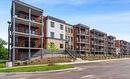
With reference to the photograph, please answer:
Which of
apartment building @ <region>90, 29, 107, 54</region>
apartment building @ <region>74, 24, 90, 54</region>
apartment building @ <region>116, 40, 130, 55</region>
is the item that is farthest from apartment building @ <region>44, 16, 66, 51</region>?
apartment building @ <region>116, 40, 130, 55</region>

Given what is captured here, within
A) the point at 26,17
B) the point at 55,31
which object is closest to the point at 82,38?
the point at 55,31

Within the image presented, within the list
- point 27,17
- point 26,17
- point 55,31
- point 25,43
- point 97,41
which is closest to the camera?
point 27,17

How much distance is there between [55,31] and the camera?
62625 mm

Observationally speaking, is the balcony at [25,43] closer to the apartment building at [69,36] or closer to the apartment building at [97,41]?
the apartment building at [69,36]

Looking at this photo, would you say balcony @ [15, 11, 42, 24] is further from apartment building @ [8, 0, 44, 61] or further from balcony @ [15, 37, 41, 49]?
balcony @ [15, 37, 41, 49]

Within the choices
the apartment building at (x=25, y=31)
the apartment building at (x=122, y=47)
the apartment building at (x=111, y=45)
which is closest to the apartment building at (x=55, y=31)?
the apartment building at (x=25, y=31)

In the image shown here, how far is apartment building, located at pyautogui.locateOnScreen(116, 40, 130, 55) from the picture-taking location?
138 m

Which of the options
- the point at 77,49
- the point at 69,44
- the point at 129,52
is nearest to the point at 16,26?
the point at 69,44

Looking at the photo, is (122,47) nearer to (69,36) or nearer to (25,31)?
(69,36)

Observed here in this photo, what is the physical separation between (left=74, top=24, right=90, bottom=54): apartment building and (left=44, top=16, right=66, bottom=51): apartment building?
12296 millimetres

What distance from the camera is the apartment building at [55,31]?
59475mm

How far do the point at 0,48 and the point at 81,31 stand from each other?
30.4 meters

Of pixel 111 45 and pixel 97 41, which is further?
pixel 111 45

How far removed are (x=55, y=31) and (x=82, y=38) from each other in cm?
2238
